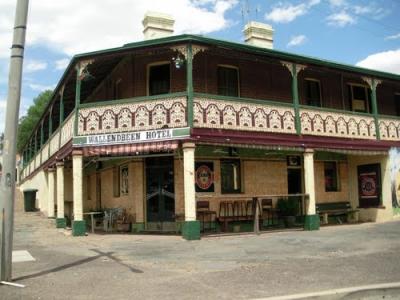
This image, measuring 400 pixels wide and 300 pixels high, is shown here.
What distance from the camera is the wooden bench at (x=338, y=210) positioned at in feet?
63.8

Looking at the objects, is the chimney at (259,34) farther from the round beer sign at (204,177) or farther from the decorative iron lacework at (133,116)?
the decorative iron lacework at (133,116)

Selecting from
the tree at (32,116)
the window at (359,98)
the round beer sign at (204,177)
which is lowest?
the round beer sign at (204,177)

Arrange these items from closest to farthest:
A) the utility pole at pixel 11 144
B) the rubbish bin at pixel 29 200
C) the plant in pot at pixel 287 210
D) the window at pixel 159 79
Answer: the utility pole at pixel 11 144
the window at pixel 159 79
the plant in pot at pixel 287 210
the rubbish bin at pixel 29 200

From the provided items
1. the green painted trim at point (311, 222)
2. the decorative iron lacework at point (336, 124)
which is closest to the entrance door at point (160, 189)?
the green painted trim at point (311, 222)

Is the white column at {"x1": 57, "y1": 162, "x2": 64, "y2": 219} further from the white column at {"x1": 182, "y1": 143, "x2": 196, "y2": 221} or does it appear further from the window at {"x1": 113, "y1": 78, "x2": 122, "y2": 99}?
the white column at {"x1": 182, "y1": 143, "x2": 196, "y2": 221}

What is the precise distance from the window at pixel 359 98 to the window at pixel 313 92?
6.10 ft

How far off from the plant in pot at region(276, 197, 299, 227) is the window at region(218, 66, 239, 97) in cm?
443

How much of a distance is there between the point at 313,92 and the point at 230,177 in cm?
536

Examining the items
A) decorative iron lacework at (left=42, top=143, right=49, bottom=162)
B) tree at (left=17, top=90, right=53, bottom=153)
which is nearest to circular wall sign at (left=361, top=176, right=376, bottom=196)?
decorative iron lacework at (left=42, top=143, right=49, bottom=162)

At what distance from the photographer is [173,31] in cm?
1970

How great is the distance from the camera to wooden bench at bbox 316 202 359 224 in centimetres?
1945

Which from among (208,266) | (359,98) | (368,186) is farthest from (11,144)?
(359,98)

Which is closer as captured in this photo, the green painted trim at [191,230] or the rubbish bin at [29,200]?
the green painted trim at [191,230]

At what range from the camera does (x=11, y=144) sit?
26.7 ft
